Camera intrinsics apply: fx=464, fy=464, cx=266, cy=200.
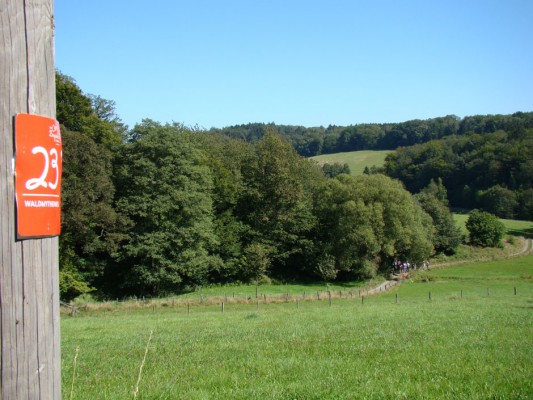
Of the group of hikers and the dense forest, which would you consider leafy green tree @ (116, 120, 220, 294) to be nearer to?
the dense forest

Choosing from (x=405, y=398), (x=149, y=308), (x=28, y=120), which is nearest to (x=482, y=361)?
(x=405, y=398)

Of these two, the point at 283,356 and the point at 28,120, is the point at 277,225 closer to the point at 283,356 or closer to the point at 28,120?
the point at 283,356

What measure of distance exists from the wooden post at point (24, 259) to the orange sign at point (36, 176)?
3cm

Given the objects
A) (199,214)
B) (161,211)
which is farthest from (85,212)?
(199,214)

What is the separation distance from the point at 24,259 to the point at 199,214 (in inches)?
1694

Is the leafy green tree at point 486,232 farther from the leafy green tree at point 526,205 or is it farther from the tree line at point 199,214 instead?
the leafy green tree at point 526,205

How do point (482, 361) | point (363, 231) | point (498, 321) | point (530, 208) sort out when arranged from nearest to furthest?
point (482, 361) < point (498, 321) < point (363, 231) < point (530, 208)

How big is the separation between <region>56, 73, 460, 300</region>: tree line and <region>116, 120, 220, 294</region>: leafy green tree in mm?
108

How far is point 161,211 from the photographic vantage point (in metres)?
41.8

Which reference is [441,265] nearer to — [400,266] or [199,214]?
[400,266]

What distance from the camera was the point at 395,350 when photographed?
9.22m

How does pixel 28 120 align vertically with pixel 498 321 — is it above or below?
above

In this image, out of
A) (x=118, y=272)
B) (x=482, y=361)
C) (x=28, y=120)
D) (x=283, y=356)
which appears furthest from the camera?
(x=118, y=272)

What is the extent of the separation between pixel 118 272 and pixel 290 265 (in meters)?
20.3
